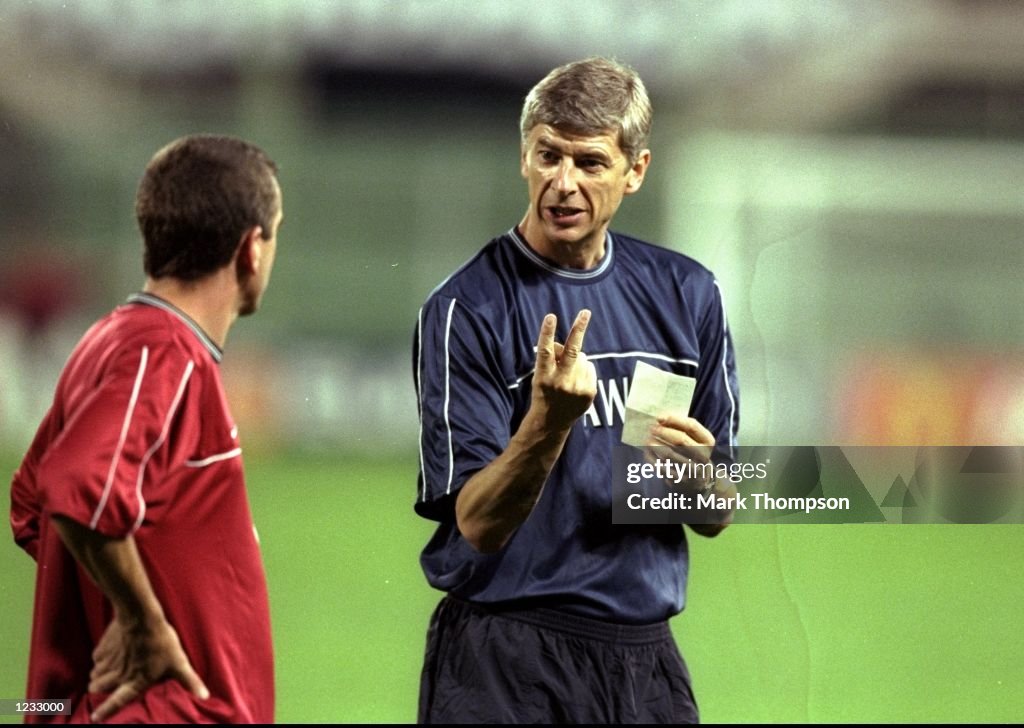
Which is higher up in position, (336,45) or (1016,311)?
(336,45)

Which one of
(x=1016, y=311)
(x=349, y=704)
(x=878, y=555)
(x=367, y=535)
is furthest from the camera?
(x=878, y=555)

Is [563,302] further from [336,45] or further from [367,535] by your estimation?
[367,535]

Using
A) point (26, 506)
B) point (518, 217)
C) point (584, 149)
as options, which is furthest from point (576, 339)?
point (518, 217)

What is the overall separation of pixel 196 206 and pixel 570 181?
26.0 inches

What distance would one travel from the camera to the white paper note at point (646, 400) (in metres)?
2.28

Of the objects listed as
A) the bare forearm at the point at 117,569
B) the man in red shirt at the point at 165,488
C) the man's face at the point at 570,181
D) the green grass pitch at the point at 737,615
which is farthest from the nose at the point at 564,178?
the green grass pitch at the point at 737,615

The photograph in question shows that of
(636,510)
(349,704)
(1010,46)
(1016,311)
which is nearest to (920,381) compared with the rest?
(1016,311)

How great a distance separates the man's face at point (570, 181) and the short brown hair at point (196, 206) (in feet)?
1.80

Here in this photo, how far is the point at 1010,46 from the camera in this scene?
5.12 metres

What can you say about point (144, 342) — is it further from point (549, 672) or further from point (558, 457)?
point (549, 672)

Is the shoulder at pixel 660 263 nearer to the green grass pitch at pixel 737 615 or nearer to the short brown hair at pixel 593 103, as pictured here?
the short brown hair at pixel 593 103

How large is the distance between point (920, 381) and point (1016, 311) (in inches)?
37.7

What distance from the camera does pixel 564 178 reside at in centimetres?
223

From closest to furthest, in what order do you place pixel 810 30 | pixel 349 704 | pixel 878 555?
pixel 349 704
pixel 810 30
pixel 878 555
